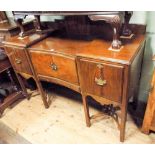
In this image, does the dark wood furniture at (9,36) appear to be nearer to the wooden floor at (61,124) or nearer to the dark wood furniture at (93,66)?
the wooden floor at (61,124)

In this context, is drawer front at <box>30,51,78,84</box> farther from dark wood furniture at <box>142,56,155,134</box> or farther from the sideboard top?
dark wood furniture at <box>142,56,155,134</box>

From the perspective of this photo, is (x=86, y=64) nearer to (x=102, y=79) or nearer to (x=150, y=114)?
(x=102, y=79)

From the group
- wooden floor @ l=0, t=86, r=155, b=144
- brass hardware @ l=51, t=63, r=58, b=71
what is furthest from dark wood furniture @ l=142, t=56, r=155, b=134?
brass hardware @ l=51, t=63, r=58, b=71

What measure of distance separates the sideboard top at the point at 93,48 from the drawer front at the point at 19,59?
0.14 metres

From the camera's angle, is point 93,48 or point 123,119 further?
point 123,119

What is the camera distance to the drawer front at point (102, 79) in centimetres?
97

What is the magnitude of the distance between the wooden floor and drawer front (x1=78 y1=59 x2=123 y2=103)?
0.48 metres

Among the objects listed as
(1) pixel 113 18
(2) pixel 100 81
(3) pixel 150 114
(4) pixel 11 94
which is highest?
(1) pixel 113 18

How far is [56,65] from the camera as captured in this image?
1260 mm

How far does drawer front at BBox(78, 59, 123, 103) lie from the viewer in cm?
97

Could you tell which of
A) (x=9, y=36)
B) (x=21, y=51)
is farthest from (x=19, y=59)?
(x=9, y=36)

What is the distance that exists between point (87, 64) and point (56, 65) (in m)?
0.31

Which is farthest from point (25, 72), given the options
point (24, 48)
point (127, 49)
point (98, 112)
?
point (127, 49)
